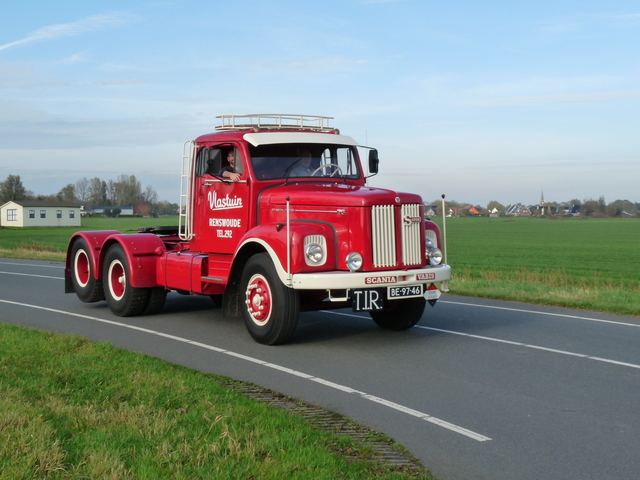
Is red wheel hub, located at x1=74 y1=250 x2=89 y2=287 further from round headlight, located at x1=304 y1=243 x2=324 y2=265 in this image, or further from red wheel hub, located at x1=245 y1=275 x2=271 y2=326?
Result: round headlight, located at x1=304 y1=243 x2=324 y2=265

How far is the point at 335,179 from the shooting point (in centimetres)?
1030

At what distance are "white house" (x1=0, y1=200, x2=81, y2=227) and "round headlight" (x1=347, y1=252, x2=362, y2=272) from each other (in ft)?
321

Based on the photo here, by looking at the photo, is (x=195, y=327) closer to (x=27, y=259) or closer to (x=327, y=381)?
(x=327, y=381)

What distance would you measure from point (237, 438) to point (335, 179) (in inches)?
232

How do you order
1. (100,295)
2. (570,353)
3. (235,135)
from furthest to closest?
(100,295)
(235,135)
(570,353)

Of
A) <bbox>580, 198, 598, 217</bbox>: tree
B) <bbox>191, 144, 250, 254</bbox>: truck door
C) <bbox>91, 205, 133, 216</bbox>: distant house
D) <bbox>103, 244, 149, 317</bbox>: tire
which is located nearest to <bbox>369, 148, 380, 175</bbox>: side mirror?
<bbox>191, 144, 250, 254</bbox>: truck door

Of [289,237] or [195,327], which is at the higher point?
[289,237]

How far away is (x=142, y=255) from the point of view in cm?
1134

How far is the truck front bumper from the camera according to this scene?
8.34m

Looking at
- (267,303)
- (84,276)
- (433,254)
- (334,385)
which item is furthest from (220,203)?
(334,385)

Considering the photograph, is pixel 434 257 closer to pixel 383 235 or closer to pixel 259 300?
pixel 383 235

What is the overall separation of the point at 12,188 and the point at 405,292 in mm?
125230

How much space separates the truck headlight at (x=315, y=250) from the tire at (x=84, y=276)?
5.38 m

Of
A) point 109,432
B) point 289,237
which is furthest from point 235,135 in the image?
point 109,432
